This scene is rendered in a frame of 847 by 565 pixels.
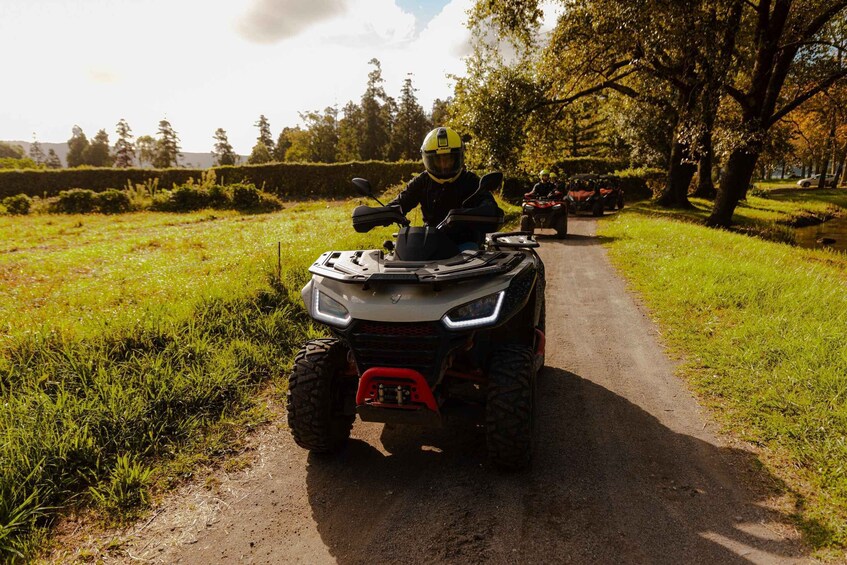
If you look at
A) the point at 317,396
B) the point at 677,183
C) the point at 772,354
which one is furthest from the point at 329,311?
the point at 677,183

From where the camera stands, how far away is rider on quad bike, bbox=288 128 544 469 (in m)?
2.85

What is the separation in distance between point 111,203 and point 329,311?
23285 mm

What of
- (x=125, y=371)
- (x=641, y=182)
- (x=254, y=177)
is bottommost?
(x=125, y=371)

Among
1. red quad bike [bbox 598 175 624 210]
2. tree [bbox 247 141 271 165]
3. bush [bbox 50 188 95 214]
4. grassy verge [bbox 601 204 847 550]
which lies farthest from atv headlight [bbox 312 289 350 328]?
tree [bbox 247 141 271 165]

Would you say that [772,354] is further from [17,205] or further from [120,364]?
[17,205]

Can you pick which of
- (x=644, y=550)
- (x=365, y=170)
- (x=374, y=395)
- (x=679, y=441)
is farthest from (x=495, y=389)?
(x=365, y=170)

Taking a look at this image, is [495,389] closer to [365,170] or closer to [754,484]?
[754,484]

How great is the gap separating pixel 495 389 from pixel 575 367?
2469 mm

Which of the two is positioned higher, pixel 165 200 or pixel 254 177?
pixel 254 177

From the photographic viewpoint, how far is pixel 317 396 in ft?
10.3

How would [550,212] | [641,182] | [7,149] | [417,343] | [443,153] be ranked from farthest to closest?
[7,149]
[641,182]
[550,212]
[443,153]
[417,343]

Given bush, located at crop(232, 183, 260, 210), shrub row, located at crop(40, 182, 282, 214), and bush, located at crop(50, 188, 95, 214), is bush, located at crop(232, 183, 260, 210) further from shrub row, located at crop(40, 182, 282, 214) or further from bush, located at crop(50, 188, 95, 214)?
bush, located at crop(50, 188, 95, 214)

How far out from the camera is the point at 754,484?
3096mm

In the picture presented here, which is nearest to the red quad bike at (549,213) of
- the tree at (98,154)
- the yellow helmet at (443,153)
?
the yellow helmet at (443,153)
